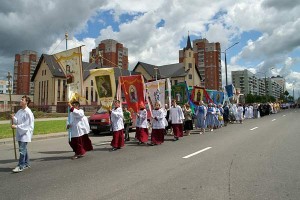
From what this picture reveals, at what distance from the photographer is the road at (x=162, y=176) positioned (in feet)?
17.3

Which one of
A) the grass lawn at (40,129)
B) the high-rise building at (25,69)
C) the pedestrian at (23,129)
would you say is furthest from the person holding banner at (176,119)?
the high-rise building at (25,69)

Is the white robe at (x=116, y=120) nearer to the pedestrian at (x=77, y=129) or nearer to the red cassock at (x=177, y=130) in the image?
the pedestrian at (x=77, y=129)

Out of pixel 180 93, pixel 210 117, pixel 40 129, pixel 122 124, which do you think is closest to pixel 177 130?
pixel 122 124

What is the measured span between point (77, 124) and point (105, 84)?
12.6ft

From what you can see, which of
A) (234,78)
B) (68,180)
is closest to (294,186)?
(68,180)

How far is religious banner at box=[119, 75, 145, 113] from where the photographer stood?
13891 mm

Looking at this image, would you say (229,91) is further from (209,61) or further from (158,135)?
(209,61)

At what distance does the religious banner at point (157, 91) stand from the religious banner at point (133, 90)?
1.73 m

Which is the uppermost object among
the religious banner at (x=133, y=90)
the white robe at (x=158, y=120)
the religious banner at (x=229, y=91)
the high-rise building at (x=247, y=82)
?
the high-rise building at (x=247, y=82)

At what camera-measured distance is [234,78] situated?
17238 cm

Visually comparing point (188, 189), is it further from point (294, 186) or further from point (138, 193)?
point (294, 186)

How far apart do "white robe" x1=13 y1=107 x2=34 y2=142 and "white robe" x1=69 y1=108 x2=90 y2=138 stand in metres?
1.78

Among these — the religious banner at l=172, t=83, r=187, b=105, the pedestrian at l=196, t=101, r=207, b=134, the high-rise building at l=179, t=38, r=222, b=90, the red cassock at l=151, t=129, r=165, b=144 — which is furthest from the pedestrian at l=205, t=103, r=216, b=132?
the high-rise building at l=179, t=38, r=222, b=90

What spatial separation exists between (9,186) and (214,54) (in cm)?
11067
